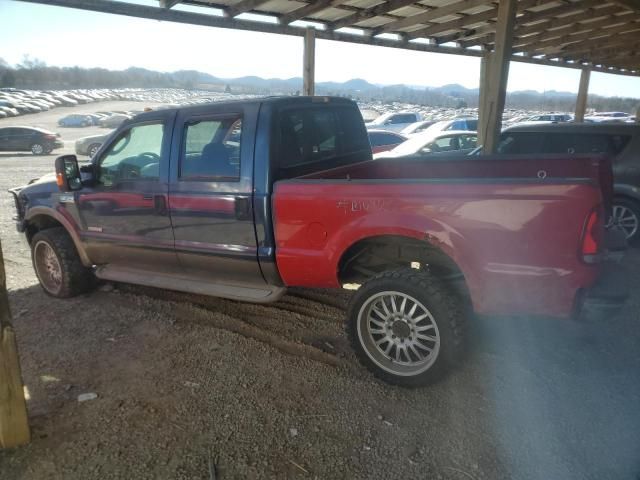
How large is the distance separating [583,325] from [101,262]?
4520mm

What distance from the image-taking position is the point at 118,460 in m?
2.54

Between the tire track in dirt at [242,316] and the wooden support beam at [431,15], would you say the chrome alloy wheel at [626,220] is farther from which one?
the tire track in dirt at [242,316]

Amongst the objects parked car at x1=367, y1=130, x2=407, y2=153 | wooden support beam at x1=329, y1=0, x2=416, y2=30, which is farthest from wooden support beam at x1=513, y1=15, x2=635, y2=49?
wooden support beam at x1=329, y1=0, x2=416, y2=30

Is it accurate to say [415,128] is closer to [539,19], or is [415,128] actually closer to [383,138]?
[383,138]

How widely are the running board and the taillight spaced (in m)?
2.10

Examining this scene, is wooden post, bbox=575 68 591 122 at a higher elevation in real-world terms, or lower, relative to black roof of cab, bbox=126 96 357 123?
higher

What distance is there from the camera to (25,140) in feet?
74.7

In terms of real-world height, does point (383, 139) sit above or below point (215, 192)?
below

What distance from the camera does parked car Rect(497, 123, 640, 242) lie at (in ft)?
20.4

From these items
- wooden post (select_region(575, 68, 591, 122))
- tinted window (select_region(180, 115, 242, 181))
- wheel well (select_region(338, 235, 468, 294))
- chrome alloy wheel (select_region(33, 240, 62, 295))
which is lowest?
chrome alloy wheel (select_region(33, 240, 62, 295))

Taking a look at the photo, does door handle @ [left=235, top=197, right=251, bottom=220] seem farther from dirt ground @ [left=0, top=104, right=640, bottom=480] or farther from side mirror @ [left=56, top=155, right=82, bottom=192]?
side mirror @ [left=56, top=155, right=82, bottom=192]

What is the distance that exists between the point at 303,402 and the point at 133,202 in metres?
2.39

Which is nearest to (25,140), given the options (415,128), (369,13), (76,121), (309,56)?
(415,128)

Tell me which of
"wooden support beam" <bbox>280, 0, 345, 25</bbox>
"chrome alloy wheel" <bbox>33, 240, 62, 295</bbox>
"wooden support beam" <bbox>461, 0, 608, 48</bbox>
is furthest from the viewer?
"wooden support beam" <bbox>461, 0, 608, 48</bbox>
